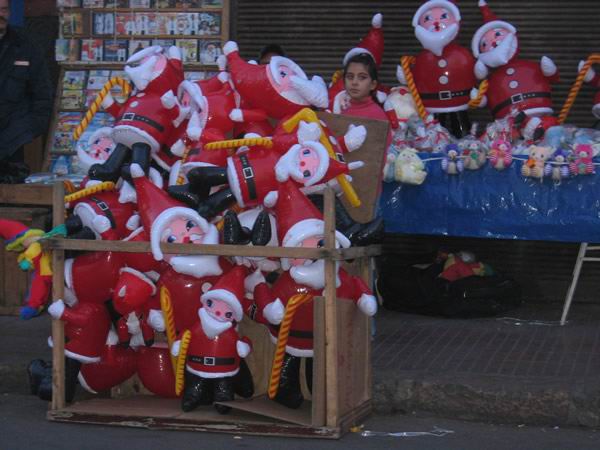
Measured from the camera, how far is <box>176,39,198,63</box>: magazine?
914 centimetres

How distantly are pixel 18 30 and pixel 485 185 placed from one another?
3.78m

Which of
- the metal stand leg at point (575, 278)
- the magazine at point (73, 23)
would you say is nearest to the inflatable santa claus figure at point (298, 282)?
the metal stand leg at point (575, 278)

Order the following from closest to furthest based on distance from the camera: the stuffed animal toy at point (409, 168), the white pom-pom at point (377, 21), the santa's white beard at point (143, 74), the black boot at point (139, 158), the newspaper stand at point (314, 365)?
1. the newspaper stand at point (314, 365)
2. the black boot at point (139, 158)
3. the santa's white beard at point (143, 74)
4. the stuffed animal toy at point (409, 168)
5. the white pom-pom at point (377, 21)

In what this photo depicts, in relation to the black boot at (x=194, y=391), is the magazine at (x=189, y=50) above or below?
above

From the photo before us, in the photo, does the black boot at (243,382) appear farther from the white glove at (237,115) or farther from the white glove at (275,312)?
the white glove at (237,115)

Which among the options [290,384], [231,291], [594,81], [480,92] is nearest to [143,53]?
[231,291]

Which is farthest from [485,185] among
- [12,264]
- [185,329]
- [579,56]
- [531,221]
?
[12,264]

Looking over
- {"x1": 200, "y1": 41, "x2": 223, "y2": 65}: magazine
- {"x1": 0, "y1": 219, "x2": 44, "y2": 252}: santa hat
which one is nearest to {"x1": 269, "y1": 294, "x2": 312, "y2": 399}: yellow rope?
{"x1": 0, "y1": 219, "x2": 44, "y2": 252}: santa hat

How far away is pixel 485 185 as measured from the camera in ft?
25.5

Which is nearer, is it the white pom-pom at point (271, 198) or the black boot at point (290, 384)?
the white pom-pom at point (271, 198)

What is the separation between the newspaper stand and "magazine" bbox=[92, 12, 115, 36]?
3758mm

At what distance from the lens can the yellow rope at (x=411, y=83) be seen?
826 cm

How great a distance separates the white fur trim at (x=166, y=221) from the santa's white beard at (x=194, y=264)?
0.12 m

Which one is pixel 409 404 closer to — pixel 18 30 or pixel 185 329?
pixel 185 329
